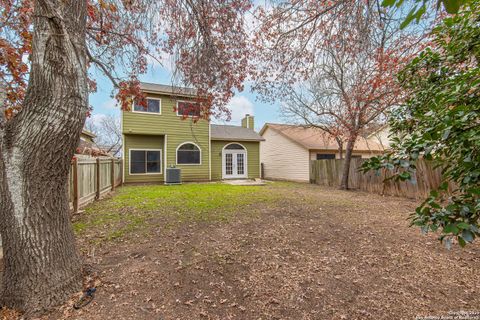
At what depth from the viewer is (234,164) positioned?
558 inches

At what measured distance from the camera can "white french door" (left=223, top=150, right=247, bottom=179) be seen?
13969mm

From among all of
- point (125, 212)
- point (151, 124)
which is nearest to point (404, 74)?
point (125, 212)

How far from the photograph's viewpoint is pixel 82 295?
222 cm

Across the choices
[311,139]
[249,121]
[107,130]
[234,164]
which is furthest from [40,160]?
[107,130]

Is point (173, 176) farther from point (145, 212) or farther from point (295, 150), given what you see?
point (295, 150)

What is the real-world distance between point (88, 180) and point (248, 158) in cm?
976

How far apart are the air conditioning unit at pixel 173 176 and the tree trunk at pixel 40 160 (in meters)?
9.39

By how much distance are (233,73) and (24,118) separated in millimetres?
3503

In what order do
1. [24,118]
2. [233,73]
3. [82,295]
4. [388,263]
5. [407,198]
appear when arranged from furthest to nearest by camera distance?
1. [407,198]
2. [233,73]
3. [388,263]
4. [82,295]
5. [24,118]

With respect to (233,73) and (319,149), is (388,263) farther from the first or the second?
(319,149)

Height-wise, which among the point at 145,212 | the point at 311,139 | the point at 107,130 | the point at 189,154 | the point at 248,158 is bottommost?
the point at 145,212

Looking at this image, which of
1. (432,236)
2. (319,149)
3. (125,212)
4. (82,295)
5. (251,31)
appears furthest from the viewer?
(319,149)

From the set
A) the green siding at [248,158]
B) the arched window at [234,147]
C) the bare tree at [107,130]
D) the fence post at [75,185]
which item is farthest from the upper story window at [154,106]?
the bare tree at [107,130]

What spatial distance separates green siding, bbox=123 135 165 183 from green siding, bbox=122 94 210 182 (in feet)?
0.16
